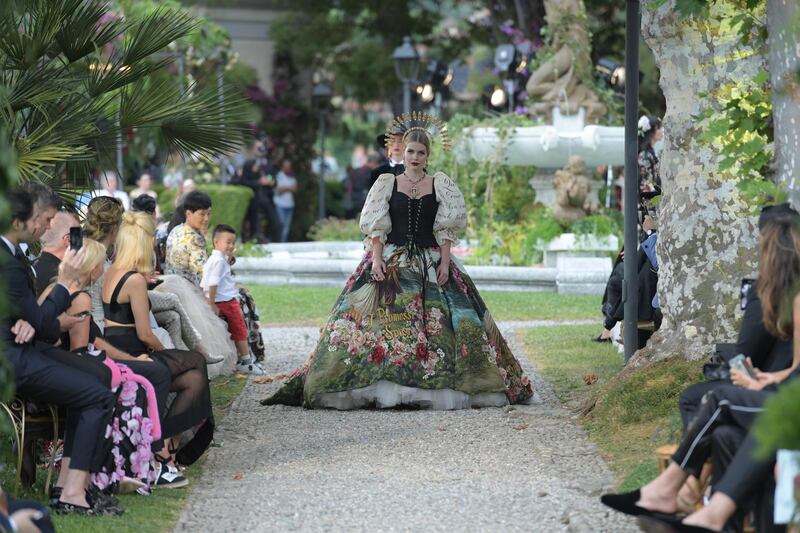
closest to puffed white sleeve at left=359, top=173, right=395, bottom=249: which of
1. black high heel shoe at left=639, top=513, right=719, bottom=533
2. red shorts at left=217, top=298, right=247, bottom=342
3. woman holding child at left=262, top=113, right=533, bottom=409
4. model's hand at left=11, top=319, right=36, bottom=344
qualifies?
woman holding child at left=262, top=113, right=533, bottom=409

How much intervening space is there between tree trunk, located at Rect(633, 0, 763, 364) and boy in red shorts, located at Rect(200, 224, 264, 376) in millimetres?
3590

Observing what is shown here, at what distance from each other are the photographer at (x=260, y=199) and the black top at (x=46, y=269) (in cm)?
1819

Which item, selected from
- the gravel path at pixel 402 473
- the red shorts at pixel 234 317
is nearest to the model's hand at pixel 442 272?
the gravel path at pixel 402 473

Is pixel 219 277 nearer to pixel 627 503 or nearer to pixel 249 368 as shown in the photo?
pixel 249 368

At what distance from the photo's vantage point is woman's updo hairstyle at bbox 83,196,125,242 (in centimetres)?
711

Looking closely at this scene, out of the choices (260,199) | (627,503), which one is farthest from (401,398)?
(260,199)

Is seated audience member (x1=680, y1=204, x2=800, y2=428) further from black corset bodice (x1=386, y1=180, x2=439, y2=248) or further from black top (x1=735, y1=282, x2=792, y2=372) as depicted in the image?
black corset bodice (x1=386, y1=180, x2=439, y2=248)

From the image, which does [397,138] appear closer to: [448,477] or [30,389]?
[448,477]

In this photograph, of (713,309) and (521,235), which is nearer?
(713,309)

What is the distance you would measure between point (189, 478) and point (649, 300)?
4.20 meters

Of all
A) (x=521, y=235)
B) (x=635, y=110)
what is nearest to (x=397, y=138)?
(x=635, y=110)

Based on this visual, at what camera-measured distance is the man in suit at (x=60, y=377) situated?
5938mm

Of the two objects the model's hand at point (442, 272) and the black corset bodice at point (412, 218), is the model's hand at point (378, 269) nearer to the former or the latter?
the black corset bodice at point (412, 218)

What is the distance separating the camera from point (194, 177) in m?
25.5
